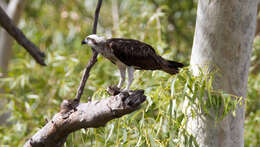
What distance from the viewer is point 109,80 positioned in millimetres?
3762

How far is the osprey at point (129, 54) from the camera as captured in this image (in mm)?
1893

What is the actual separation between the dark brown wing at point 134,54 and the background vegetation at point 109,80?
0.16 metres

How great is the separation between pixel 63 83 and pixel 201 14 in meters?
1.76

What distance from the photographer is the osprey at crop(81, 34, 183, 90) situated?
1.89 metres

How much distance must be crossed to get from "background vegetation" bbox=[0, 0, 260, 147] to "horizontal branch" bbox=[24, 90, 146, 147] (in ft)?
1.10

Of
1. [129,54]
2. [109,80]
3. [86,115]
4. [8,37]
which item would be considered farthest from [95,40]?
[8,37]

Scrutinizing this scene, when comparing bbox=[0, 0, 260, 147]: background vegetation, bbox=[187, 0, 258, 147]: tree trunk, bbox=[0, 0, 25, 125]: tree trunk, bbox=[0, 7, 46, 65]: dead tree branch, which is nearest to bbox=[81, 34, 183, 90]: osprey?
bbox=[0, 0, 260, 147]: background vegetation

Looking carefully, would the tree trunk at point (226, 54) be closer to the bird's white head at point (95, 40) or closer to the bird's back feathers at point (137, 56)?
the bird's back feathers at point (137, 56)

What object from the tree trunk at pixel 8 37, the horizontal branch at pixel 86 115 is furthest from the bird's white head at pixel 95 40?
the tree trunk at pixel 8 37

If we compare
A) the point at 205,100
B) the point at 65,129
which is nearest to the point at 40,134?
the point at 65,129

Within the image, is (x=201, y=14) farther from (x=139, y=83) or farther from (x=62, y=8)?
(x=62, y=8)

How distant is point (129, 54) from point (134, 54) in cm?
3

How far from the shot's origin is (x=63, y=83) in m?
3.50

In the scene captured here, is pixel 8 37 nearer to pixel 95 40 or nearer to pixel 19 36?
pixel 19 36
